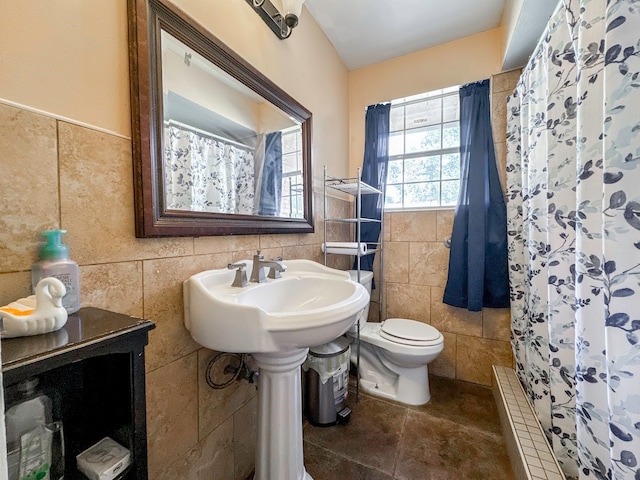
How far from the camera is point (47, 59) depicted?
1.88ft

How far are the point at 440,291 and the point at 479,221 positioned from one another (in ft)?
1.83

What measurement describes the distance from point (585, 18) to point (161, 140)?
1240 millimetres

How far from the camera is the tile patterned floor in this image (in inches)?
45.3

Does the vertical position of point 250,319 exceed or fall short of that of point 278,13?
it falls short

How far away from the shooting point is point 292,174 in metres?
1.42

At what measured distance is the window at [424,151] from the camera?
1.90 meters

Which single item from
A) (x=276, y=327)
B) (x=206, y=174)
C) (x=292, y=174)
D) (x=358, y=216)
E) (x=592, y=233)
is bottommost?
(x=276, y=327)

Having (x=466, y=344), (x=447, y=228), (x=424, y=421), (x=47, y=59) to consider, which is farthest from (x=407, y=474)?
(x=47, y=59)

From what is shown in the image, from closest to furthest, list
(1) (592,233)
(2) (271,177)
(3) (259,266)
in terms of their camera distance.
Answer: (1) (592,233), (3) (259,266), (2) (271,177)

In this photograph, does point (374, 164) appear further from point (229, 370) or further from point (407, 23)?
point (229, 370)

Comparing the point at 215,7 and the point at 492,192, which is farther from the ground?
the point at 215,7

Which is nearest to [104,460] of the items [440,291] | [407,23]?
[440,291]

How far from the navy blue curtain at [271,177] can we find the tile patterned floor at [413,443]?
1.19 m

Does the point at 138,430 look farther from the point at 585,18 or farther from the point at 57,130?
the point at 585,18
